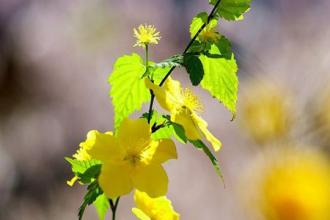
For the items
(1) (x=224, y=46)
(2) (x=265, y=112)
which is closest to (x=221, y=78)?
(1) (x=224, y=46)

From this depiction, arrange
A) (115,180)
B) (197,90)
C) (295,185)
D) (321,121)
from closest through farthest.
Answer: (115,180) < (321,121) < (295,185) < (197,90)

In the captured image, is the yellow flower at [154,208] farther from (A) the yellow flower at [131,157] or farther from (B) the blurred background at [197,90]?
(B) the blurred background at [197,90]

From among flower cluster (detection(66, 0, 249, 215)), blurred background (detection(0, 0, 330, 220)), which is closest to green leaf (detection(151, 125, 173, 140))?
flower cluster (detection(66, 0, 249, 215))

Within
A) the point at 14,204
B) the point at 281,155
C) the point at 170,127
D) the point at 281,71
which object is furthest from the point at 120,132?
the point at 281,71

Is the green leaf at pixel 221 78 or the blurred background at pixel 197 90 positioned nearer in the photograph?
the green leaf at pixel 221 78

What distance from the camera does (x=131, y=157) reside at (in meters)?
0.36

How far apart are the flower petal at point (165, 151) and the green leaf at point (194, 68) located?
37 mm

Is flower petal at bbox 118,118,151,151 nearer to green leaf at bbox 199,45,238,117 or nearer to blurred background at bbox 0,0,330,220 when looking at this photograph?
green leaf at bbox 199,45,238,117

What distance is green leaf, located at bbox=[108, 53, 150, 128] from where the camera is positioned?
39 cm

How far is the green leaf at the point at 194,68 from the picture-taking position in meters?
0.37

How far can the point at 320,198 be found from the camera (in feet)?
3.01

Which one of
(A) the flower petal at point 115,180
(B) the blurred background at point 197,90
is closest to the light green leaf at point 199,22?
(A) the flower petal at point 115,180

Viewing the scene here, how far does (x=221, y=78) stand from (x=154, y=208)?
0.09m

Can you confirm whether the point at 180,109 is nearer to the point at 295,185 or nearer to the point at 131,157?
the point at 131,157
